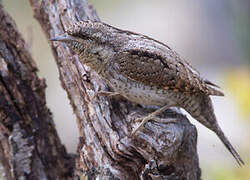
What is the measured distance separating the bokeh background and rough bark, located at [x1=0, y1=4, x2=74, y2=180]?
22.0 inches

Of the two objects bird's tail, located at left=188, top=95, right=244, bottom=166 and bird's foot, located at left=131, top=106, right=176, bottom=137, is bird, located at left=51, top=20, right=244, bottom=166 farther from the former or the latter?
bird's tail, located at left=188, top=95, right=244, bottom=166

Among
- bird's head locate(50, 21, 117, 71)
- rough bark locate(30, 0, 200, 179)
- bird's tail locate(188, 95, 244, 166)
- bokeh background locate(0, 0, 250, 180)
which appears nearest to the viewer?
rough bark locate(30, 0, 200, 179)

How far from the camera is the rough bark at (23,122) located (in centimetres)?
374

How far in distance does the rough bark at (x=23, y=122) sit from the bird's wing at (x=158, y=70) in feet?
3.14

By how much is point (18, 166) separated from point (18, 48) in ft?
3.50

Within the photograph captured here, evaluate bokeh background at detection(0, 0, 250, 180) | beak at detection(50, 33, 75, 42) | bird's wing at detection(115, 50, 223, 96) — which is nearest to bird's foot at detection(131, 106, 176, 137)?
bird's wing at detection(115, 50, 223, 96)

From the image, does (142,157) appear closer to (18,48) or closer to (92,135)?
(92,135)

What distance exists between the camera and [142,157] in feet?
10.2

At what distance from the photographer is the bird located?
3414mm

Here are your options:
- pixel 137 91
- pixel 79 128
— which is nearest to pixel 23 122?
pixel 79 128

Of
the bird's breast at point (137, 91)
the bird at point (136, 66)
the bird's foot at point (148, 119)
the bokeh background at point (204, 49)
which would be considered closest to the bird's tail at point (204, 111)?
the bird at point (136, 66)

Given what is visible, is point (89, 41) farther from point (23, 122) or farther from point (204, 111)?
point (204, 111)

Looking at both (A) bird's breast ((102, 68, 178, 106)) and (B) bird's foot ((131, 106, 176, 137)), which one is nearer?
(B) bird's foot ((131, 106, 176, 137))

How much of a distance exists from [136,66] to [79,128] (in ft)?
2.33
